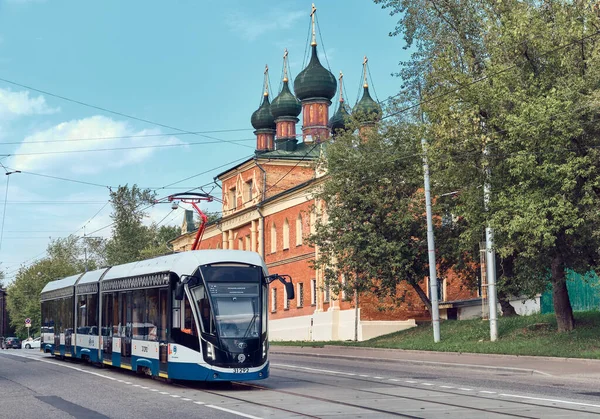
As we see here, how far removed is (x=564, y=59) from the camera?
82.2ft

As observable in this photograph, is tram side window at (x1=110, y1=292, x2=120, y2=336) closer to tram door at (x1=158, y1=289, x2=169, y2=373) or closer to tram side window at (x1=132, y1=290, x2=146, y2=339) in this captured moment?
tram side window at (x1=132, y1=290, x2=146, y2=339)

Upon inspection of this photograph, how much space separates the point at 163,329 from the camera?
773 inches

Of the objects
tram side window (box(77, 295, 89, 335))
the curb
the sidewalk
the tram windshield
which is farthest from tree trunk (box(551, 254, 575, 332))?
tram side window (box(77, 295, 89, 335))

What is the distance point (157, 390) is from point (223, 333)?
6.11 ft

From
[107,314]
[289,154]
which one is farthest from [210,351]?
[289,154]

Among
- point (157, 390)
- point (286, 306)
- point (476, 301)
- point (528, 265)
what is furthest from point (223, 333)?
point (286, 306)

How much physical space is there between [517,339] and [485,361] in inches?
170

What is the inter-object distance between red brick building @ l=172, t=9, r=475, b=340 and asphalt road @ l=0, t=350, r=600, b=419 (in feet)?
75.8

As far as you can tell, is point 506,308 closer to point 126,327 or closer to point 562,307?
point 562,307

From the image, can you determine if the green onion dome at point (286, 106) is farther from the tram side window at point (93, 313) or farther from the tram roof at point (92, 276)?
the tram side window at point (93, 313)

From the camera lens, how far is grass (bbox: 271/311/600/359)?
88.6 feet

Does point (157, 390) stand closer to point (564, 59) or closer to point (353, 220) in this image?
point (564, 59)

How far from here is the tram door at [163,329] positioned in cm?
1933

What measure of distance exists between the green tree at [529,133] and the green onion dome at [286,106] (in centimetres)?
3918
